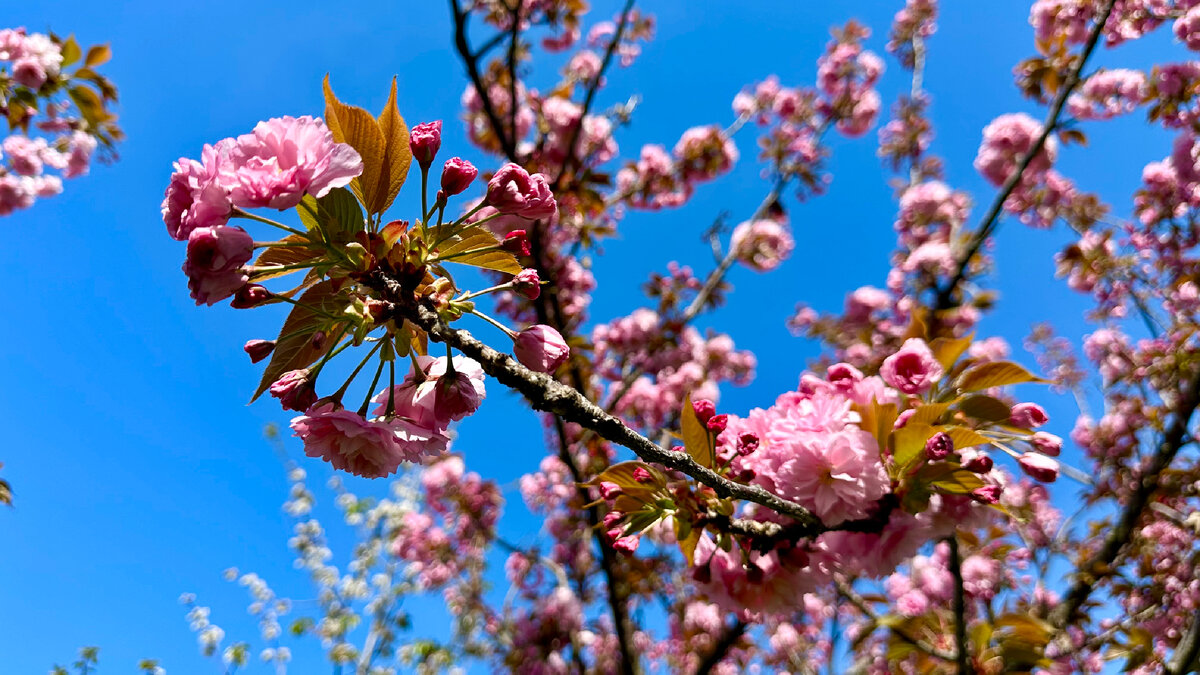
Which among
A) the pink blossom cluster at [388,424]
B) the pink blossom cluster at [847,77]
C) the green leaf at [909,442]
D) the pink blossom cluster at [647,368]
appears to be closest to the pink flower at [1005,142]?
the pink blossom cluster at [847,77]

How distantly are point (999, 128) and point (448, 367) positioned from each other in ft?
19.0

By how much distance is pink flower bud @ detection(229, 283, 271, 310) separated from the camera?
2.51 feet

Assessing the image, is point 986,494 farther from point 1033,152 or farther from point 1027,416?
point 1033,152

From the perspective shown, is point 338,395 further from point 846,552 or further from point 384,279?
point 846,552

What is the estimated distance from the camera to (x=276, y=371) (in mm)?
881

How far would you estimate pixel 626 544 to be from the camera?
1060 millimetres

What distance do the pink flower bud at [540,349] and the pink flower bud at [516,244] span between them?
0.13 meters

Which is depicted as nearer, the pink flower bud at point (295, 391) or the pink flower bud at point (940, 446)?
the pink flower bud at point (295, 391)

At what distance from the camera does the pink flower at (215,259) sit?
27.8 inches

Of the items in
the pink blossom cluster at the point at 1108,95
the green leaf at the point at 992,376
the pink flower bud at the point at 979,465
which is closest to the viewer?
the pink flower bud at the point at 979,465

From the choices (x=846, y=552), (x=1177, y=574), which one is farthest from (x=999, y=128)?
(x=846, y=552)

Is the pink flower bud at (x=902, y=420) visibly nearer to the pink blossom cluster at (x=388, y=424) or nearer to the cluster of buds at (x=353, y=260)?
the cluster of buds at (x=353, y=260)

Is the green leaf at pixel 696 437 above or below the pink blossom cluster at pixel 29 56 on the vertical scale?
below

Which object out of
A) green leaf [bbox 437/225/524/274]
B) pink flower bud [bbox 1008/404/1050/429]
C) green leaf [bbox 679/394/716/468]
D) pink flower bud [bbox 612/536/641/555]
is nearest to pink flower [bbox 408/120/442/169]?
green leaf [bbox 437/225/524/274]
